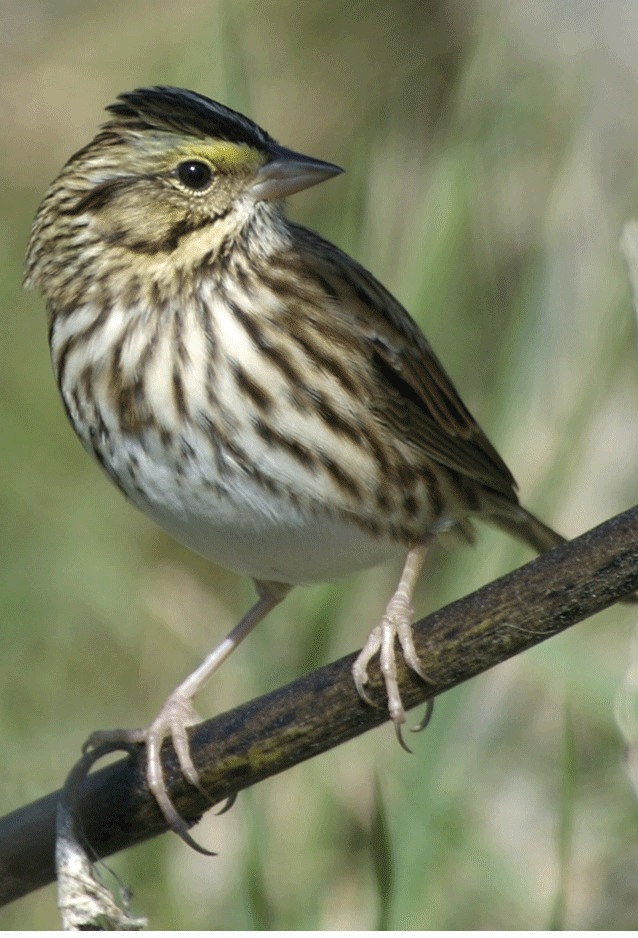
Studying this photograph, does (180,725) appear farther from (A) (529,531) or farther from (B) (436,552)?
(B) (436,552)

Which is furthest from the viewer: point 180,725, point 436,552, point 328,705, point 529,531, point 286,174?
point 436,552

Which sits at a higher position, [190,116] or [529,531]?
→ [190,116]

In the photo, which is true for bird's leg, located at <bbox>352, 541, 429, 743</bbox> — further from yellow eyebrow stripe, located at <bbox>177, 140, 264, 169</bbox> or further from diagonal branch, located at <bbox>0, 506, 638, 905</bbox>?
yellow eyebrow stripe, located at <bbox>177, 140, 264, 169</bbox>

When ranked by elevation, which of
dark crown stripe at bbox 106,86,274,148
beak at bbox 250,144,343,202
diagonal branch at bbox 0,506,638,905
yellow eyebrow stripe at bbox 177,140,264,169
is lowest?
diagonal branch at bbox 0,506,638,905

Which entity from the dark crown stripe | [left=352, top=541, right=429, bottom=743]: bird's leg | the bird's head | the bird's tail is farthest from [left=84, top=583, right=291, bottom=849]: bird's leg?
the dark crown stripe

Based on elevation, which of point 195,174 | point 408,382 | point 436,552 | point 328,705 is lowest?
point 328,705

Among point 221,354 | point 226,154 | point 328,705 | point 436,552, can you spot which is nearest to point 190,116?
point 226,154

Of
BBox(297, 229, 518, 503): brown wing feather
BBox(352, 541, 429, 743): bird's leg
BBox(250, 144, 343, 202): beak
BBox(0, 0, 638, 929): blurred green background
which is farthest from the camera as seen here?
BBox(0, 0, 638, 929): blurred green background
